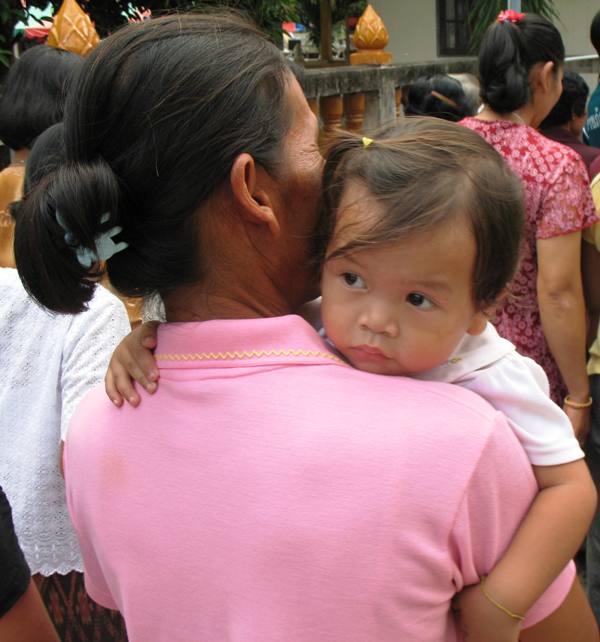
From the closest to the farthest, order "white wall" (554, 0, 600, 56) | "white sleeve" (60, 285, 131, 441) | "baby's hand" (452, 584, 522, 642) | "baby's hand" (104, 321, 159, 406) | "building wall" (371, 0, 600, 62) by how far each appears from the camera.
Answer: "baby's hand" (452, 584, 522, 642) → "baby's hand" (104, 321, 159, 406) → "white sleeve" (60, 285, 131, 441) → "white wall" (554, 0, 600, 56) → "building wall" (371, 0, 600, 62)

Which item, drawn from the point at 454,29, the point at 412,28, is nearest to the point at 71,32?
the point at 412,28

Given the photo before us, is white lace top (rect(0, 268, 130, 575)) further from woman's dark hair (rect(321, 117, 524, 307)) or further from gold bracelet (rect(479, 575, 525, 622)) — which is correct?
gold bracelet (rect(479, 575, 525, 622))

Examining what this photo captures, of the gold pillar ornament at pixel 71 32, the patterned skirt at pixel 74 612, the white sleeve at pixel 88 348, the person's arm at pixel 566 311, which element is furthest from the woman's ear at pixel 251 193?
the gold pillar ornament at pixel 71 32

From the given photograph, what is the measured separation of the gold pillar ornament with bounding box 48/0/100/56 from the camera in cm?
313

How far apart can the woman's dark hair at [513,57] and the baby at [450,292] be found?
1920mm

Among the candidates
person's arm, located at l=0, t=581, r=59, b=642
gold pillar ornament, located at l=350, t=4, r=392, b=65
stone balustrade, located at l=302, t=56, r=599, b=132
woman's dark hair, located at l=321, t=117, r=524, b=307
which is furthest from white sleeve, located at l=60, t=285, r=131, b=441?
gold pillar ornament, located at l=350, t=4, r=392, b=65

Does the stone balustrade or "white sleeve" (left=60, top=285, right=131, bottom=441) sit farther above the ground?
"white sleeve" (left=60, top=285, right=131, bottom=441)

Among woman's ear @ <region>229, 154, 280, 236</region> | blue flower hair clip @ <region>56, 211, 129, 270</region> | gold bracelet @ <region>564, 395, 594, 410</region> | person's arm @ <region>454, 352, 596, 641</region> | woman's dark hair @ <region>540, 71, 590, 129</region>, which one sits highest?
woman's ear @ <region>229, 154, 280, 236</region>

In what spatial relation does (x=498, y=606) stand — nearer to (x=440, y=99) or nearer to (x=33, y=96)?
(x=33, y=96)

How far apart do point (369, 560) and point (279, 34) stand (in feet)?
26.3

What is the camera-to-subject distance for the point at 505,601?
45.1 inches

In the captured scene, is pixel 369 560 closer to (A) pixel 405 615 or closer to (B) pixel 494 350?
(A) pixel 405 615

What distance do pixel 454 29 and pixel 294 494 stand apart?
1458 cm

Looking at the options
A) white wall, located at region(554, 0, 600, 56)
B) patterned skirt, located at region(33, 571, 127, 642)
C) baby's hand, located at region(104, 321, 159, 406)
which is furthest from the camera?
white wall, located at region(554, 0, 600, 56)
